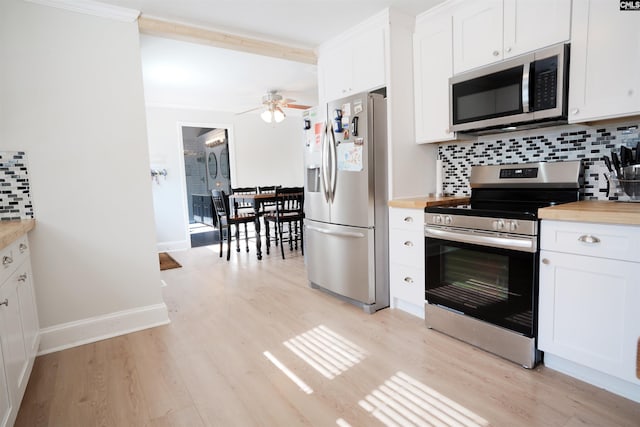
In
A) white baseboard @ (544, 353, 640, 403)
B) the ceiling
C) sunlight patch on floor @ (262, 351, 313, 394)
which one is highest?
the ceiling

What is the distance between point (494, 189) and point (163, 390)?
251 centimetres

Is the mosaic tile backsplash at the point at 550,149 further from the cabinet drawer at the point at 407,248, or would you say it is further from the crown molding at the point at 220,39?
the crown molding at the point at 220,39

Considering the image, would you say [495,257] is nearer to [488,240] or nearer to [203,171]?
[488,240]

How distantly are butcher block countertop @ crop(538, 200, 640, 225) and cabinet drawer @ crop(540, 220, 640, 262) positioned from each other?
39 millimetres

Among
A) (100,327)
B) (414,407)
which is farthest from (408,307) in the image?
(100,327)

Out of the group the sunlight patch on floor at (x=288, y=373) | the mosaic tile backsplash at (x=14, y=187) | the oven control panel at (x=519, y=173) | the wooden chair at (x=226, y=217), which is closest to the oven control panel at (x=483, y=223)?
the oven control panel at (x=519, y=173)

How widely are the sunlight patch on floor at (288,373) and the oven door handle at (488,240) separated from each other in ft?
4.20

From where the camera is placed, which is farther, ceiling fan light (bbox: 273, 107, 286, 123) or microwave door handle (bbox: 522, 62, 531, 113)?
ceiling fan light (bbox: 273, 107, 286, 123)

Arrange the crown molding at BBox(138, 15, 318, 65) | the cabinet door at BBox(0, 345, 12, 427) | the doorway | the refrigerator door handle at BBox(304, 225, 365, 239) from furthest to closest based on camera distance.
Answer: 1. the doorway
2. the refrigerator door handle at BBox(304, 225, 365, 239)
3. the crown molding at BBox(138, 15, 318, 65)
4. the cabinet door at BBox(0, 345, 12, 427)

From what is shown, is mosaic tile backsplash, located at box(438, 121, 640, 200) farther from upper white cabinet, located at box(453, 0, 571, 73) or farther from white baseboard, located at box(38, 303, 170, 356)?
white baseboard, located at box(38, 303, 170, 356)

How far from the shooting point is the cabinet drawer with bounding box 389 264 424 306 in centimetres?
257

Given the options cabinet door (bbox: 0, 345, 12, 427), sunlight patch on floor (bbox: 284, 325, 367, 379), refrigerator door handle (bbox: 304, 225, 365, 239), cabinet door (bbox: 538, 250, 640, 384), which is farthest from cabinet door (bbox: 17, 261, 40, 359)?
cabinet door (bbox: 538, 250, 640, 384)

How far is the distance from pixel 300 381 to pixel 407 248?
1267 millimetres

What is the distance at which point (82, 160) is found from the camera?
2.44m
